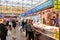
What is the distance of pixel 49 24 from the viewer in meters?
5.87

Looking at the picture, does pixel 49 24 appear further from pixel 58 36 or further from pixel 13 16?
pixel 13 16

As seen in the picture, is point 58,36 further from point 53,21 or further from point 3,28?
point 3,28

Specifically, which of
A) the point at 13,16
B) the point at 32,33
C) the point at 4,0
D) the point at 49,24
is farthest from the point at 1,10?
the point at 49,24

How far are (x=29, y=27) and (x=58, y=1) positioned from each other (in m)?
4.78

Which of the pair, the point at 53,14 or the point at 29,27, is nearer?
the point at 53,14

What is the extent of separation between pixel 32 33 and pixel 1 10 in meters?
29.9

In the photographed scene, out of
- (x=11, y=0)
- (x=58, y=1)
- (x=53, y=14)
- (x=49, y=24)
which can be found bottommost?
(x=49, y=24)

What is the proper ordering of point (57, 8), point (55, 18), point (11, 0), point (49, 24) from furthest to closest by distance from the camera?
point (11, 0)
point (49, 24)
point (55, 18)
point (57, 8)

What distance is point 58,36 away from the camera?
4.14 m

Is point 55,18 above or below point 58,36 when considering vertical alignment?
above

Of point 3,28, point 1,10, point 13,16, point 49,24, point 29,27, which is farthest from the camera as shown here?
point 13,16

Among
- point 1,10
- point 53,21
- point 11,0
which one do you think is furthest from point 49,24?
point 1,10

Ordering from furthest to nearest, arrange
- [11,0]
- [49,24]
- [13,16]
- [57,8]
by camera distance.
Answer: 1. [13,16]
2. [11,0]
3. [49,24]
4. [57,8]

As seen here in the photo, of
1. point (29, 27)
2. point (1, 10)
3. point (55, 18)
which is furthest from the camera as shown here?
point (1, 10)
